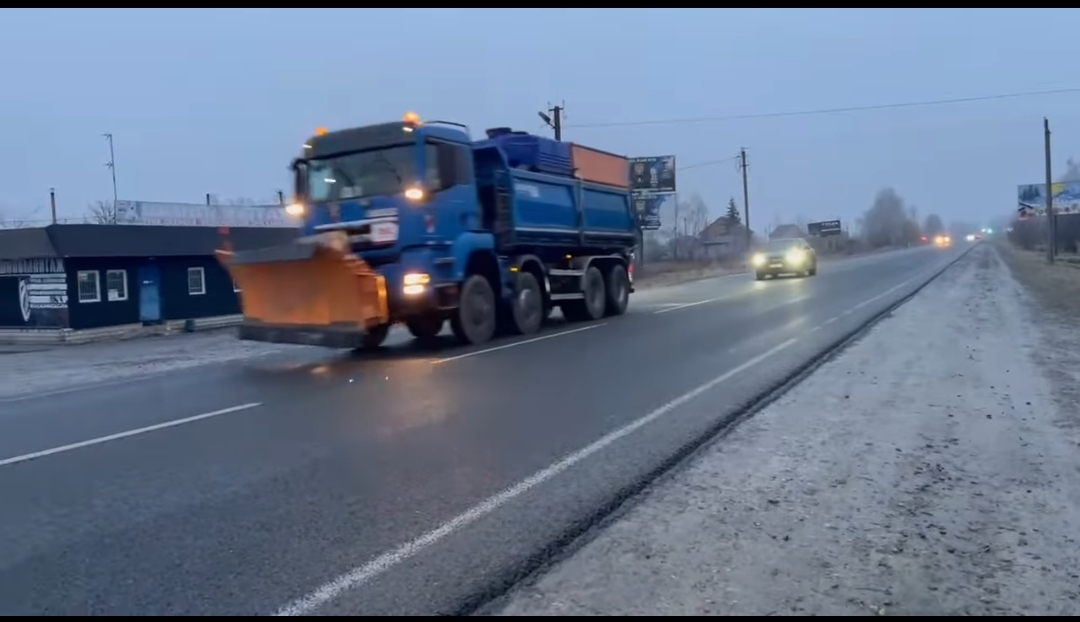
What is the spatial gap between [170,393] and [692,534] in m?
7.68

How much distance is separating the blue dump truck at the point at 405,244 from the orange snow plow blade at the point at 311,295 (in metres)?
0.02

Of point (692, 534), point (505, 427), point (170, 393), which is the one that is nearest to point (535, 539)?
point (692, 534)

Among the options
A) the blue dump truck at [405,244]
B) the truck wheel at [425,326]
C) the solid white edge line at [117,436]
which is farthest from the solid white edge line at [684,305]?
the solid white edge line at [117,436]

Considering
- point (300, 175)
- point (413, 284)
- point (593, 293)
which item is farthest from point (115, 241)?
point (413, 284)

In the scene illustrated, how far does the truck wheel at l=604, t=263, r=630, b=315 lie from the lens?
67.1 ft

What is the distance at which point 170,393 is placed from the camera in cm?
1083

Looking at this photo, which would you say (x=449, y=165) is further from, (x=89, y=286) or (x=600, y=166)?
(x=89, y=286)

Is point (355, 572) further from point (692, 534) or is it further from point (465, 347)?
point (465, 347)

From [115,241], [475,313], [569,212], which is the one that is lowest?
[475,313]

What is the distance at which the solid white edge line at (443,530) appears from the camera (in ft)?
14.0

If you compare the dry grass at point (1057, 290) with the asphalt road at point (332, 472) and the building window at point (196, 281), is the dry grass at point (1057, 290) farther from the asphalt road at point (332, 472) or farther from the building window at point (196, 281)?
the building window at point (196, 281)

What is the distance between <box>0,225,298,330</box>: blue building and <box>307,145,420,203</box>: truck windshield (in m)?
10.8

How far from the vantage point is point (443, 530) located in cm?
525

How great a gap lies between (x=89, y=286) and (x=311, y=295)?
50.6 ft
